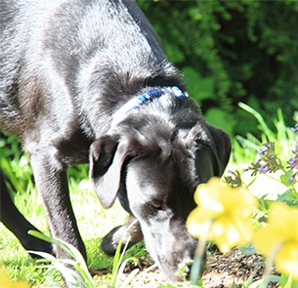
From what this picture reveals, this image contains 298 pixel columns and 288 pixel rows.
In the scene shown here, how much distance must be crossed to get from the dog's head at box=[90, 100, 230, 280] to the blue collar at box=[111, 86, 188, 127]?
86mm

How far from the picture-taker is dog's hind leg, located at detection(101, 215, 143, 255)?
3070 mm

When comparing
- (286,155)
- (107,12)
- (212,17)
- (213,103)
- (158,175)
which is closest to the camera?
(158,175)

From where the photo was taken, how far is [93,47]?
2912 mm

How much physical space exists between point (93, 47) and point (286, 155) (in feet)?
5.64

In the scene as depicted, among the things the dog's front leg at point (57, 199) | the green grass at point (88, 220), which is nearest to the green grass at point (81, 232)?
the green grass at point (88, 220)

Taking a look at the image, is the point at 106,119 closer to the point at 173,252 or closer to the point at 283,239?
the point at 173,252

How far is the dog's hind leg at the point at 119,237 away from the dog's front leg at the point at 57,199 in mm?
258

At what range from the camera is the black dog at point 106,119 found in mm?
2521

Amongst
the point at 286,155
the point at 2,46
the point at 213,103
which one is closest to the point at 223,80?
the point at 213,103

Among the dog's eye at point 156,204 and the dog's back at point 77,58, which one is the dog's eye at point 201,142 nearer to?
the dog's eye at point 156,204

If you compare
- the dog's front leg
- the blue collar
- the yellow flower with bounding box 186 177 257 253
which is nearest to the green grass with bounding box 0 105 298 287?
Result: the dog's front leg

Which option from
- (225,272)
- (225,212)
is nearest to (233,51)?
(225,272)

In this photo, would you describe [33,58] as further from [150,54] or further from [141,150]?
[141,150]

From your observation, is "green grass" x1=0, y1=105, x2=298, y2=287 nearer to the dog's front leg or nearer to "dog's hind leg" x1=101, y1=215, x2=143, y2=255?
"dog's hind leg" x1=101, y1=215, x2=143, y2=255
